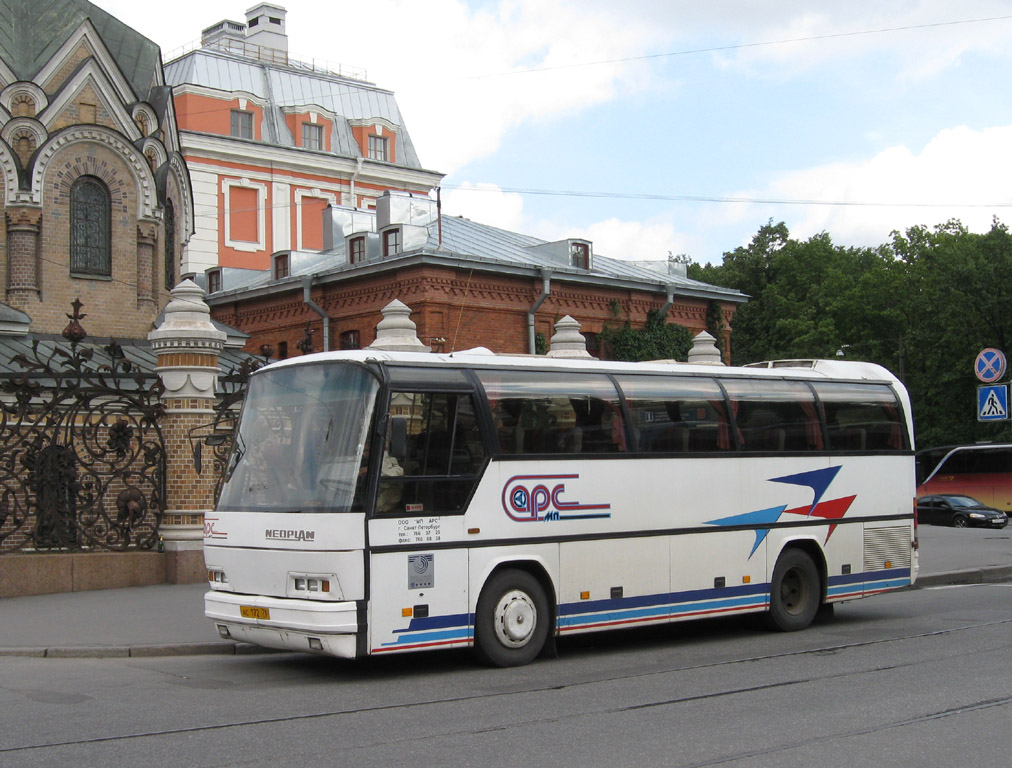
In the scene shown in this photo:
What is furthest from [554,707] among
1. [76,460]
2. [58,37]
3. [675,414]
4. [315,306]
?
Answer: [315,306]

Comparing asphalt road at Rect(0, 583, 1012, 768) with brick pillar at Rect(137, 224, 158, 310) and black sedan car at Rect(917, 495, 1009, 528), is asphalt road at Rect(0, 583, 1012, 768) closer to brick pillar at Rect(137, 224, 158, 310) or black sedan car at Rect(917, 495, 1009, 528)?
brick pillar at Rect(137, 224, 158, 310)

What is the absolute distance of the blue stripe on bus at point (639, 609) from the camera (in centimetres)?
1101

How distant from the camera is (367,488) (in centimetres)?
1073

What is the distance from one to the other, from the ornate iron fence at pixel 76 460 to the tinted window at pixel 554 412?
757 centimetres

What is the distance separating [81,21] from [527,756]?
78.2 feet

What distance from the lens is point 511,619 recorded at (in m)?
11.7

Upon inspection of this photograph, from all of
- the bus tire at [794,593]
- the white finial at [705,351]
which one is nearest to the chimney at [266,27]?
the white finial at [705,351]

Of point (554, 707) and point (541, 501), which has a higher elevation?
point (541, 501)

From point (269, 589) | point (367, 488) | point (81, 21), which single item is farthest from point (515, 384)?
point (81, 21)

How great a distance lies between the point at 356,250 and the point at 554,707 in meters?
33.5

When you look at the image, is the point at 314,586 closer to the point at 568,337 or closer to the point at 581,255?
the point at 568,337

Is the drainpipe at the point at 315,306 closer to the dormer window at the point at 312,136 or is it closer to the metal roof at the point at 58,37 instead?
the metal roof at the point at 58,37

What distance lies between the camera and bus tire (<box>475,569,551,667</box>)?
11469 mm

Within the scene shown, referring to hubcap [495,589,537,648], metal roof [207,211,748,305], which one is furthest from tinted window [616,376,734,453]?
metal roof [207,211,748,305]
